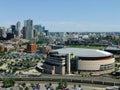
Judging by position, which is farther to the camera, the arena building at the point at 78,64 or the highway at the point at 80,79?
the arena building at the point at 78,64

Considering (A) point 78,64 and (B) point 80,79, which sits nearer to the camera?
(B) point 80,79

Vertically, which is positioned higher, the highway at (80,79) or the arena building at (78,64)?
the arena building at (78,64)

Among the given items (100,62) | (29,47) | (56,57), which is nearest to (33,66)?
(56,57)

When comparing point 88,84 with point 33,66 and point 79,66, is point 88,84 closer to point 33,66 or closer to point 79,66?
point 79,66

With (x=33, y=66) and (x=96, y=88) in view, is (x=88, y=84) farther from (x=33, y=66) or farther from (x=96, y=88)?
(x=33, y=66)

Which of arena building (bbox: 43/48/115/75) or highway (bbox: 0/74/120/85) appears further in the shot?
arena building (bbox: 43/48/115/75)

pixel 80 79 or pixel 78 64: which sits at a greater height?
pixel 78 64

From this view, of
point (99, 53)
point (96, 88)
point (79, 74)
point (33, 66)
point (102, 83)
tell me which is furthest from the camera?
point (33, 66)

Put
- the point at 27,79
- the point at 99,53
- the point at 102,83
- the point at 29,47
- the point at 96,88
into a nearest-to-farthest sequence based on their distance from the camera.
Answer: the point at 96,88, the point at 102,83, the point at 27,79, the point at 99,53, the point at 29,47

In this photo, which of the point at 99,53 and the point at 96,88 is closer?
the point at 96,88

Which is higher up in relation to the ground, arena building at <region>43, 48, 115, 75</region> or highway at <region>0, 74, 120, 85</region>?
arena building at <region>43, 48, 115, 75</region>
